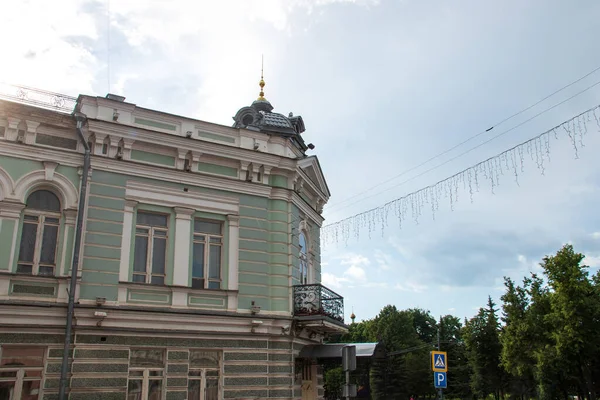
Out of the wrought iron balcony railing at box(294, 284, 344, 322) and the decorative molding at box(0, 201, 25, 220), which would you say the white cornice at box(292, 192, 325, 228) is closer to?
the wrought iron balcony railing at box(294, 284, 344, 322)

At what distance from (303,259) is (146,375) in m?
6.48

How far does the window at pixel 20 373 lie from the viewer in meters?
12.2

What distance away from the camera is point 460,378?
5694cm

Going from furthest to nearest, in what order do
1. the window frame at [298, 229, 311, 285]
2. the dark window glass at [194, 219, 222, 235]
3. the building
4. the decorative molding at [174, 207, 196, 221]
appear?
the window frame at [298, 229, 311, 285], the dark window glass at [194, 219, 222, 235], the decorative molding at [174, 207, 196, 221], the building

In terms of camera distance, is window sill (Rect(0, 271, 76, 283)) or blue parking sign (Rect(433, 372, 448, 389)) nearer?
window sill (Rect(0, 271, 76, 283))

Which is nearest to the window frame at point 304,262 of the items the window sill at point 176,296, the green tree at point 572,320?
the window sill at point 176,296

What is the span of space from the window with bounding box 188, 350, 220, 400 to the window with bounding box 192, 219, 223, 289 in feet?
5.88

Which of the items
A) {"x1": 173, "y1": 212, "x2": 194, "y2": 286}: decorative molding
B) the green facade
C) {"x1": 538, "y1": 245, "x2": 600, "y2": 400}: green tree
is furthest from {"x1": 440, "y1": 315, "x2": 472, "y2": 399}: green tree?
{"x1": 173, "y1": 212, "x2": 194, "y2": 286}: decorative molding

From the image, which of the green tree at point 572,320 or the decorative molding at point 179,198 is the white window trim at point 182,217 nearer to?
the decorative molding at point 179,198

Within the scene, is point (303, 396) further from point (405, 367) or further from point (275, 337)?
point (405, 367)

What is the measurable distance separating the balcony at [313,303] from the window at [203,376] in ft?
8.70

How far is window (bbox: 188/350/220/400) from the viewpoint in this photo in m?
14.2

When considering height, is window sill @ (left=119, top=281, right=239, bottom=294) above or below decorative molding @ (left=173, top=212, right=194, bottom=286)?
below

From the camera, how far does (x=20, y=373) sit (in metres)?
12.4
